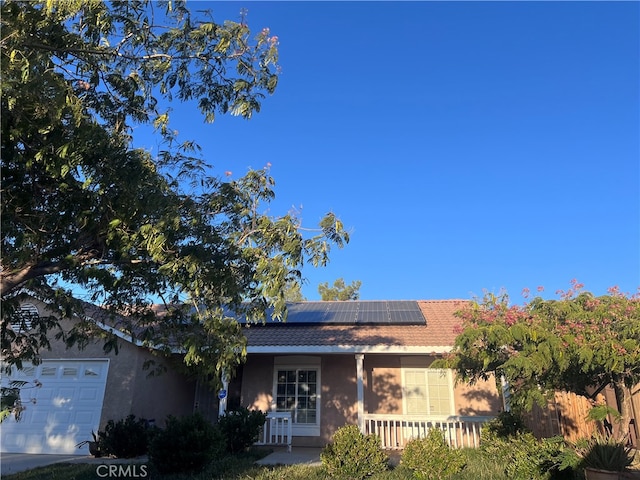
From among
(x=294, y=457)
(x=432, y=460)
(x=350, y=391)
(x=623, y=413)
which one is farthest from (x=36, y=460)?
(x=623, y=413)

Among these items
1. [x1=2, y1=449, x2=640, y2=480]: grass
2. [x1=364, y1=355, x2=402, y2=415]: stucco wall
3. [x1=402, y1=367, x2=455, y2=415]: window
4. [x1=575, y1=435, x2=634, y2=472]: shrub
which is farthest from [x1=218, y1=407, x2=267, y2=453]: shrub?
[x1=575, y1=435, x2=634, y2=472]: shrub

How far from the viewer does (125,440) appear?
10.8m

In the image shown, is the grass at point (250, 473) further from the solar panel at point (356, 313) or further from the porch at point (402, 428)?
the solar panel at point (356, 313)

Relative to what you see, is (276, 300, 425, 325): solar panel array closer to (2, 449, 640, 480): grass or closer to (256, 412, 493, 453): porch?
(256, 412, 493, 453): porch

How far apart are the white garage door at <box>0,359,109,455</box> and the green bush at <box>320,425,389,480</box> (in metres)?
7.02

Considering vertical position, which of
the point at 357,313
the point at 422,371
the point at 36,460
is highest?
the point at 357,313

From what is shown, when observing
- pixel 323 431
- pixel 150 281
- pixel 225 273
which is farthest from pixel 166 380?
pixel 225 273

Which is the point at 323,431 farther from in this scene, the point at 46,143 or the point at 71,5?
the point at 71,5

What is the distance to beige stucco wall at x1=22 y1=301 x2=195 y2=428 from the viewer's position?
1193 cm

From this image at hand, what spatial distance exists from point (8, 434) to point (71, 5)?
487 inches

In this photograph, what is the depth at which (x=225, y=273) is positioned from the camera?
5500 millimetres

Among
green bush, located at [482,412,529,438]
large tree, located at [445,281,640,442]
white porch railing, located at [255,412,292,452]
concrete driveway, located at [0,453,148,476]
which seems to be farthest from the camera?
white porch railing, located at [255,412,292,452]

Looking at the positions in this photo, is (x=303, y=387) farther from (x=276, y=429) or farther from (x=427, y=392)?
(x=427, y=392)

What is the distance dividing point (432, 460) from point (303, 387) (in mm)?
6189
